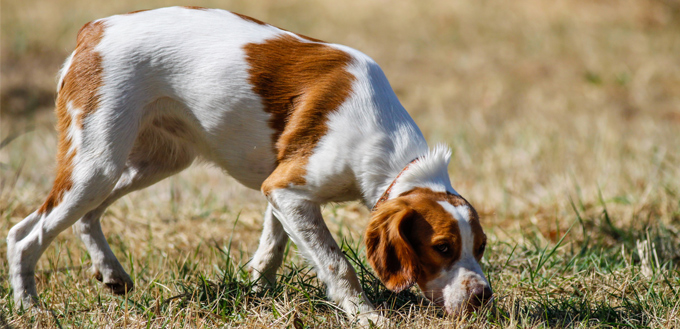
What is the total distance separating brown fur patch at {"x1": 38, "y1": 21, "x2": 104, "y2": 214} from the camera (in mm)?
2830

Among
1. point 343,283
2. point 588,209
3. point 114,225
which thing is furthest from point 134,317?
point 588,209

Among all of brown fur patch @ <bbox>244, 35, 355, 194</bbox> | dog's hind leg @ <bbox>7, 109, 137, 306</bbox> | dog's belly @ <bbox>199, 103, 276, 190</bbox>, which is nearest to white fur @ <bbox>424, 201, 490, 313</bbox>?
brown fur patch @ <bbox>244, 35, 355, 194</bbox>

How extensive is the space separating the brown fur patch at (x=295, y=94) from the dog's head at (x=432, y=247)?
427mm

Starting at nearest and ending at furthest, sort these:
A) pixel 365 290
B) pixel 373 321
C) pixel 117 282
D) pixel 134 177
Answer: pixel 373 321 < pixel 365 290 < pixel 117 282 < pixel 134 177

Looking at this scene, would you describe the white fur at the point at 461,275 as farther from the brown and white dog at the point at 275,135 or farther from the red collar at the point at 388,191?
the red collar at the point at 388,191

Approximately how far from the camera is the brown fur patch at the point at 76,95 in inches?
111

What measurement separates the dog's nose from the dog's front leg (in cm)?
41

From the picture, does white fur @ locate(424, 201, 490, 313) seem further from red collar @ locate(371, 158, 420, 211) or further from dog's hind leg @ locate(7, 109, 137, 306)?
dog's hind leg @ locate(7, 109, 137, 306)

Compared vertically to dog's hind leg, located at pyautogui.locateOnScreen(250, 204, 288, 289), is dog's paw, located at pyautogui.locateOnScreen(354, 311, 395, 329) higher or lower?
higher

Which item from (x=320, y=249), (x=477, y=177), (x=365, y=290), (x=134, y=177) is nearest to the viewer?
(x=320, y=249)

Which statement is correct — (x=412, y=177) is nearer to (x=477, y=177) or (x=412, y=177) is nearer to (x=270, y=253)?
(x=270, y=253)

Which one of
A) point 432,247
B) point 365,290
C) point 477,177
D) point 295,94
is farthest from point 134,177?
point 477,177

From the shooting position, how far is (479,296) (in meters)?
2.56

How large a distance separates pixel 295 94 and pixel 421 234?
79 cm
